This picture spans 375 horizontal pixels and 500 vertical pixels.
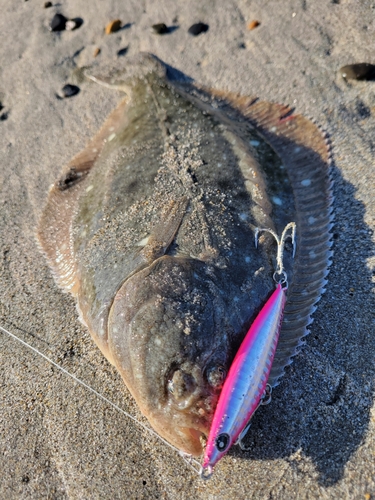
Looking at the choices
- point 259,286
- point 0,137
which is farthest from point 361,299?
point 0,137

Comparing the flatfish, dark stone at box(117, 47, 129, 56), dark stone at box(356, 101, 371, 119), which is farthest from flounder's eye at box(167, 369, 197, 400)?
dark stone at box(117, 47, 129, 56)

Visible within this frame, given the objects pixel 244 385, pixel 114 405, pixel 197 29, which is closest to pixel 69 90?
pixel 197 29

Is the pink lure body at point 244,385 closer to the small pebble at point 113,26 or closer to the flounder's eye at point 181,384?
the flounder's eye at point 181,384

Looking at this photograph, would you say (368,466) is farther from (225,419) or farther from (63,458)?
(63,458)

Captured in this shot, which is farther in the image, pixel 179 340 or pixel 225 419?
pixel 179 340

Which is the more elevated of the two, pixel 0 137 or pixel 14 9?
pixel 14 9

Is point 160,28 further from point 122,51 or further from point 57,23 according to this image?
point 57,23

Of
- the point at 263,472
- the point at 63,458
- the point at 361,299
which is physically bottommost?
the point at 63,458

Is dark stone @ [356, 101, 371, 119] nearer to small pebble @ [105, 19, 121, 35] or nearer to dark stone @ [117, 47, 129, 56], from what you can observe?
dark stone @ [117, 47, 129, 56]
